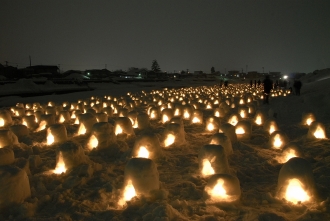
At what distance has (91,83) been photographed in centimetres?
3388

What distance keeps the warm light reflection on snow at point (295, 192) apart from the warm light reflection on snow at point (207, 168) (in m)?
1.37

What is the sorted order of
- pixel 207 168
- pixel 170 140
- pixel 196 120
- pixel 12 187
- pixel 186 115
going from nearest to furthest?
1. pixel 12 187
2. pixel 207 168
3. pixel 170 140
4. pixel 196 120
5. pixel 186 115

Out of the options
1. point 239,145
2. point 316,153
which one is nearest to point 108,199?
point 239,145

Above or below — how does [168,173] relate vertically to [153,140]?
below

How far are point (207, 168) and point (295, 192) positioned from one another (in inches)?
61.2

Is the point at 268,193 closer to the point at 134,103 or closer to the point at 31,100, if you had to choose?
the point at 134,103

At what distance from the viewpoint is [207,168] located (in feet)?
16.7

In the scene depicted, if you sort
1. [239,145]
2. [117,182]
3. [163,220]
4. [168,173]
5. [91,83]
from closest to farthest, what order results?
[163,220], [117,182], [168,173], [239,145], [91,83]

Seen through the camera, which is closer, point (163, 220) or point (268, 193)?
point (163, 220)

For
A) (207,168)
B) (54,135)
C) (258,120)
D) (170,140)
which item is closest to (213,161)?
(207,168)

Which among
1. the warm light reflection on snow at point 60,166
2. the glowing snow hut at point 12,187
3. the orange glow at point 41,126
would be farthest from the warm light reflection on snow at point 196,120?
the glowing snow hut at point 12,187

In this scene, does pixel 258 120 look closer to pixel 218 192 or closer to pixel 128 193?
pixel 218 192

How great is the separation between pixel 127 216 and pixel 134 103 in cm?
1278

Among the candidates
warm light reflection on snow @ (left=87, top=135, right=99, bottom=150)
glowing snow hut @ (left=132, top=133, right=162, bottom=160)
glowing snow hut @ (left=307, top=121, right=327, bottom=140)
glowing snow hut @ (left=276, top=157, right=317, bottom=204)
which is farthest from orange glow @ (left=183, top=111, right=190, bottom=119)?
glowing snow hut @ (left=276, top=157, right=317, bottom=204)
